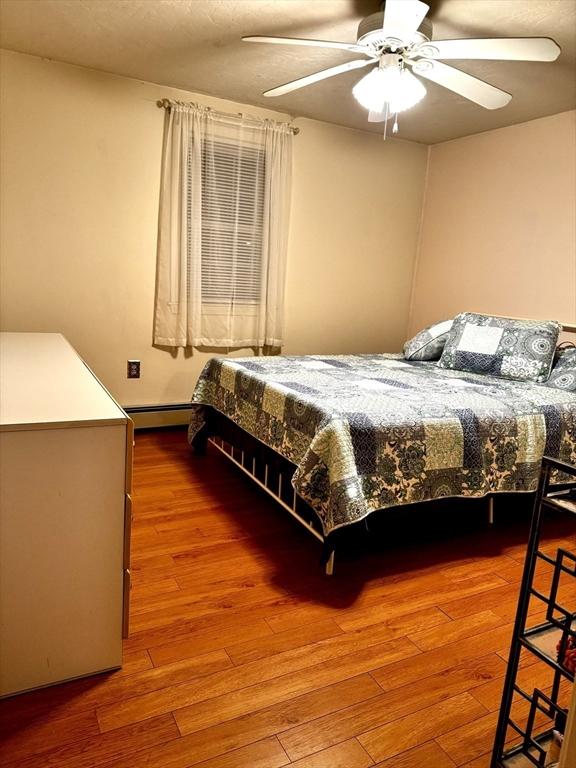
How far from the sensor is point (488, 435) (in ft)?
7.38

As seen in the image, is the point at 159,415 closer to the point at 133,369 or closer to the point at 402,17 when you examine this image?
the point at 133,369

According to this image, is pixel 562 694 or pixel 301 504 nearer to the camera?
pixel 562 694

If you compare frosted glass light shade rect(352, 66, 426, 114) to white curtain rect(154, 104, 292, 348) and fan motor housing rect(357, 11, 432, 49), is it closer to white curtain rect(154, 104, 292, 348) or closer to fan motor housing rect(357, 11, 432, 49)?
fan motor housing rect(357, 11, 432, 49)

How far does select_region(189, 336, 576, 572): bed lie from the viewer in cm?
196

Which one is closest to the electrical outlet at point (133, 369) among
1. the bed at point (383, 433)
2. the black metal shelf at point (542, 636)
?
the bed at point (383, 433)

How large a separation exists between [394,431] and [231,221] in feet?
7.17

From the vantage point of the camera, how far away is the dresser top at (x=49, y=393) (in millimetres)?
1312

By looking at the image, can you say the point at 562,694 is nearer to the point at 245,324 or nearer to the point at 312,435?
the point at 312,435

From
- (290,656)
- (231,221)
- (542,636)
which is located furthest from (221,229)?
(542,636)

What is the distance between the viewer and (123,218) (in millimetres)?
3330

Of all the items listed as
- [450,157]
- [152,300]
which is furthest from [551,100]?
[152,300]

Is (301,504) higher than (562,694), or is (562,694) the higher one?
(301,504)

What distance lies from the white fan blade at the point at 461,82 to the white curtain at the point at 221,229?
157 cm

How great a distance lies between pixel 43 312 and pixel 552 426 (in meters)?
2.90
